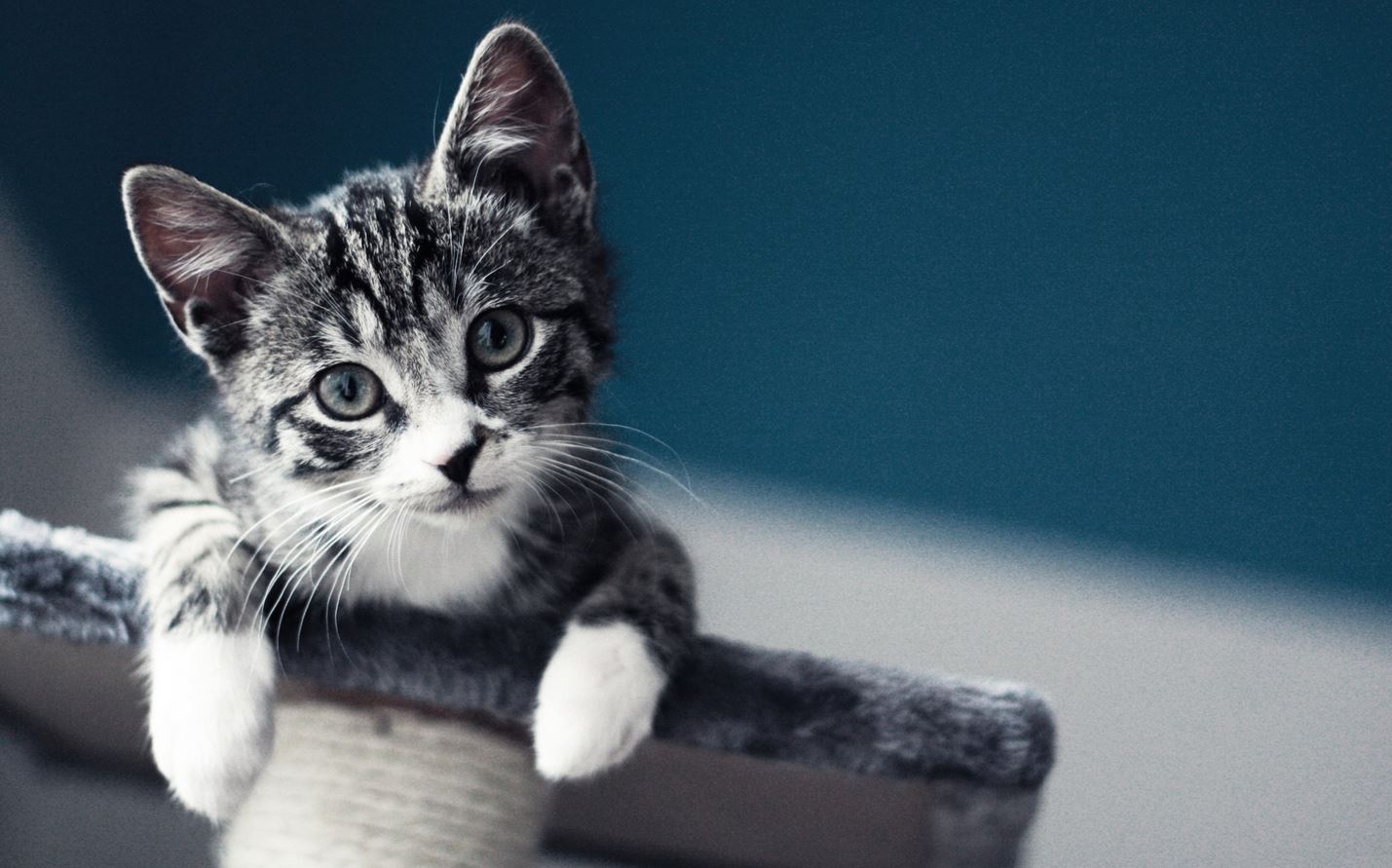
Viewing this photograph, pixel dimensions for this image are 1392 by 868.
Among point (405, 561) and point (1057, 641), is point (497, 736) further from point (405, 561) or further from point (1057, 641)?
point (1057, 641)

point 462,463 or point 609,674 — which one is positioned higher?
point 462,463

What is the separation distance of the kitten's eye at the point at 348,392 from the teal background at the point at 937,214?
39.4 inches

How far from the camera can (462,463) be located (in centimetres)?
89

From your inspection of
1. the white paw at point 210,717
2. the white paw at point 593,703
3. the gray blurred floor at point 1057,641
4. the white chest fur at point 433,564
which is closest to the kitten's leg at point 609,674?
the white paw at point 593,703

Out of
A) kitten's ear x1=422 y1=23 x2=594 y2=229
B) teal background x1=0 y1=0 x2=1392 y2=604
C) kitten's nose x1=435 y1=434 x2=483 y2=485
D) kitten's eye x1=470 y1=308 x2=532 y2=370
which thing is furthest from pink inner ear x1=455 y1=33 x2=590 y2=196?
teal background x1=0 y1=0 x2=1392 y2=604

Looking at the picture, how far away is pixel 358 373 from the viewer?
0.95m

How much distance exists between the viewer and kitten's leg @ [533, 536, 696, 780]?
0.87 metres

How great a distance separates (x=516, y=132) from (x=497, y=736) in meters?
0.55

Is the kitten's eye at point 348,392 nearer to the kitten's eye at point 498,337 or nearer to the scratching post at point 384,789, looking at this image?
the kitten's eye at point 498,337

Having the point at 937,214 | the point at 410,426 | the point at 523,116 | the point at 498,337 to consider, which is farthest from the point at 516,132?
the point at 937,214

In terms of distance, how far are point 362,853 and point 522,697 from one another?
23cm

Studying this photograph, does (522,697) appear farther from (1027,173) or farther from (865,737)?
(1027,173)

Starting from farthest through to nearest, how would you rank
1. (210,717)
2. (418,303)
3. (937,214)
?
(937,214) < (418,303) < (210,717)

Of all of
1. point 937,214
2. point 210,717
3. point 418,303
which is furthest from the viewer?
point 937,214
